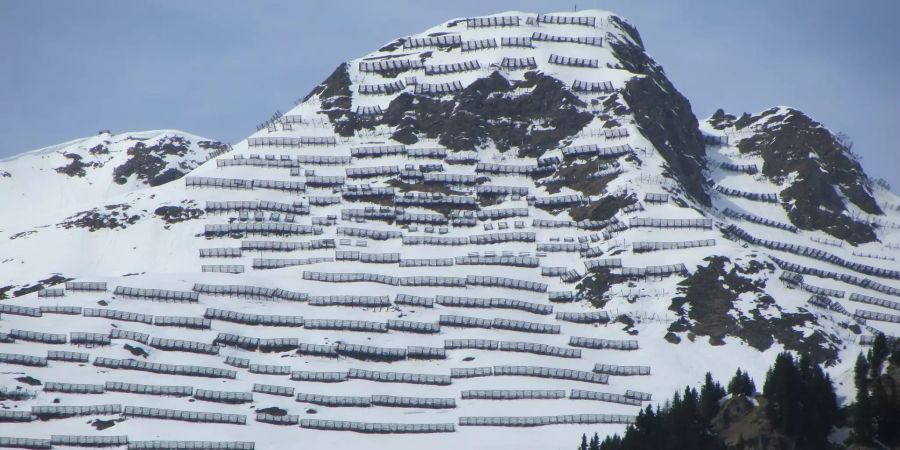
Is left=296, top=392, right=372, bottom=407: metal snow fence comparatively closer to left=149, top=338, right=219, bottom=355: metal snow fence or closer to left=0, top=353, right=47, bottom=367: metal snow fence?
left=149, top=338, right=219, bottom=355: metal snow fence

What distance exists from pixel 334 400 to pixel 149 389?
81.6 ft

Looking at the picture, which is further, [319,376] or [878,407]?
[319,376]

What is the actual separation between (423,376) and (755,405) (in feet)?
179

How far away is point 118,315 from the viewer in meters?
198

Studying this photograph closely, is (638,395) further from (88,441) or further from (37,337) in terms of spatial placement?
(37,337)

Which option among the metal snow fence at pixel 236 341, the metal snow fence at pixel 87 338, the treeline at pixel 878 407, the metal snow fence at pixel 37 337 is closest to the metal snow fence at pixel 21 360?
the metal snow fence at pixel 37 337

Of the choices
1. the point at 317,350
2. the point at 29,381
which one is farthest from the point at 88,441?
the point at 317,350

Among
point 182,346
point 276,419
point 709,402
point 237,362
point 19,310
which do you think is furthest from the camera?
point 19,310

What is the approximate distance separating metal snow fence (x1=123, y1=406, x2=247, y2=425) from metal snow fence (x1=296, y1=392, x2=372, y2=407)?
10.6 m

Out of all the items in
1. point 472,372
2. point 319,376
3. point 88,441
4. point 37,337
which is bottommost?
point 88,441

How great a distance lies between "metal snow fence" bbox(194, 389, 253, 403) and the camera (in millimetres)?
182250

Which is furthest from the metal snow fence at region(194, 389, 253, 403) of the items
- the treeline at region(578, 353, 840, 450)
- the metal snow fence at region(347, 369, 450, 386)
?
the treeline at region(578, 353, 840, 450)

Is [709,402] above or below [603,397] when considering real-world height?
below

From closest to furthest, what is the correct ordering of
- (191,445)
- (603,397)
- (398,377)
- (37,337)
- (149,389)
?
(191,445), (149,389), (603,397), (37,337), (398,377)
